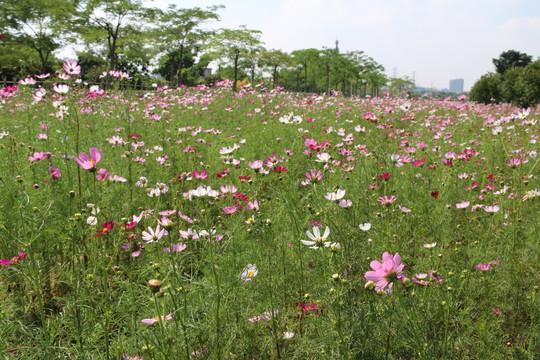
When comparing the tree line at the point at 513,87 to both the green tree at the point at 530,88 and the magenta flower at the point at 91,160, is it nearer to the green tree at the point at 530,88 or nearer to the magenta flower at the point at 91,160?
the green tree at the point at 530,88

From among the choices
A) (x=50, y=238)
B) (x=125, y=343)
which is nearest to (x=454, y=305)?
(x=125, y=343)

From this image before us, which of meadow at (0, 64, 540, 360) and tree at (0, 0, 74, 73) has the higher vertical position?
tree at (0, 0, 74, 73)

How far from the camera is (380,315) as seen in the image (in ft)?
4.12

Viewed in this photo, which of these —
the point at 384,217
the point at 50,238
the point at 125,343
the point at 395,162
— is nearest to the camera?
the point at 125,343

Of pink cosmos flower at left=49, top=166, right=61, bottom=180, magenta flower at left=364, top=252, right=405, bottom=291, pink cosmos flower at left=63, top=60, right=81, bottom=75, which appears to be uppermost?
pink cosmos flower at left=63, top=60, right=81, bottom=75

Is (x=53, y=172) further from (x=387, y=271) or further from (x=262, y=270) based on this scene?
(x=387, y=271)

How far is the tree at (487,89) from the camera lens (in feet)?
48.5

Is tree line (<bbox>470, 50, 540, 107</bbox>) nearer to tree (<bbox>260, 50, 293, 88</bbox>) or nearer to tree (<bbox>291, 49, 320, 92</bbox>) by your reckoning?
tree (<bbox>260, 50, 293, 88</bbox>)

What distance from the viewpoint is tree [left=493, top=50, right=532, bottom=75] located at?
3725cm

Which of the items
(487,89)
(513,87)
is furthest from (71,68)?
(487,89)

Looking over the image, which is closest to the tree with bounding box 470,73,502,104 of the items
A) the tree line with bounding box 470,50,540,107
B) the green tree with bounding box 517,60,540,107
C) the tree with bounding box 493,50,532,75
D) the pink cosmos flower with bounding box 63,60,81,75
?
the tree line with bounding box 470,50,540,107

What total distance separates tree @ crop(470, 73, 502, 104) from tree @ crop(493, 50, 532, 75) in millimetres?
28310

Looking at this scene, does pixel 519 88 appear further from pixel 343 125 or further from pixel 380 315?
pixel 380 315

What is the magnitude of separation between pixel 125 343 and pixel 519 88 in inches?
584
